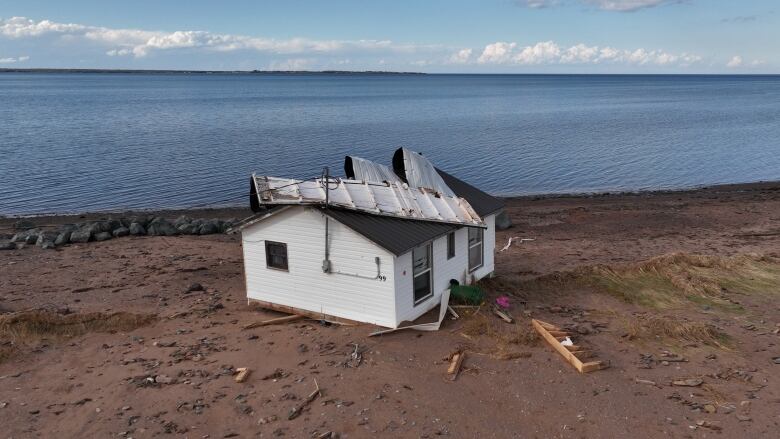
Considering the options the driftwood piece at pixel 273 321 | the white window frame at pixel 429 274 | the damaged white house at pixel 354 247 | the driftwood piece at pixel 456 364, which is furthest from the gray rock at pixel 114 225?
the driftwood piece at pixel 456 364

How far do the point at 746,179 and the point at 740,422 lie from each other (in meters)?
46.5

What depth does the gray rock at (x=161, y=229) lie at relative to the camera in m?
30.3

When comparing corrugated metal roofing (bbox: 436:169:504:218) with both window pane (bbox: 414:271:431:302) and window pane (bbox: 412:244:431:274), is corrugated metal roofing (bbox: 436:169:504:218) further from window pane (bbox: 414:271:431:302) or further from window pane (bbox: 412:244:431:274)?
window pane (bbox: 414:271:431:302)

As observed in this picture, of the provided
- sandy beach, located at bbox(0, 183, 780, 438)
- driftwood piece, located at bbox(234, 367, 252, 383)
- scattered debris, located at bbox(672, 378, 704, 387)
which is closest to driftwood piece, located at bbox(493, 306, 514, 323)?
sandy beach, located at bbox(0, 183, 780, 438)

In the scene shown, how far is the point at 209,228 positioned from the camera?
3095 centimetres

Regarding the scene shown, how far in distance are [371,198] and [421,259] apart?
2167 mm

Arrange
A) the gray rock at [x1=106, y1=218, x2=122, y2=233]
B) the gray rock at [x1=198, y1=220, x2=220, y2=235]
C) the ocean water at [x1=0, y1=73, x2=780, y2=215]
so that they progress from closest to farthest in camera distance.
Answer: the gray rock at [x1=106, y1=218, x2=122, y2=233], the gray rock at [x1=198, y1=220, x2=220, y2=235], the ocean water at [x1=0, y1=73, x2=780, y2=215]

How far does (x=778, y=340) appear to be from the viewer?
15953 mm

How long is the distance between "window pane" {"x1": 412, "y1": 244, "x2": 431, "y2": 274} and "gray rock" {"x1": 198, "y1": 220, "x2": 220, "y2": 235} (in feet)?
55.9

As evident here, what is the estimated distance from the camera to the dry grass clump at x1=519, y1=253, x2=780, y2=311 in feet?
63.3

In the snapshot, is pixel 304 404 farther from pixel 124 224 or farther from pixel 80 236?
pixel 124 224

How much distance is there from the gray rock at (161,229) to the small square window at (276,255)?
15.0 metres

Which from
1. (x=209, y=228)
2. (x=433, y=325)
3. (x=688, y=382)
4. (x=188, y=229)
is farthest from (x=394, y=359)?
(x=188, y=229)

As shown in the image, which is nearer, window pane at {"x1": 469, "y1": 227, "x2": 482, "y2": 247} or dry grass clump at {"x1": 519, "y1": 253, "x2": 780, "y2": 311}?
dry grass clump at {"x1": 519, "y1": 253, "x2": 780, "y2": 311}
